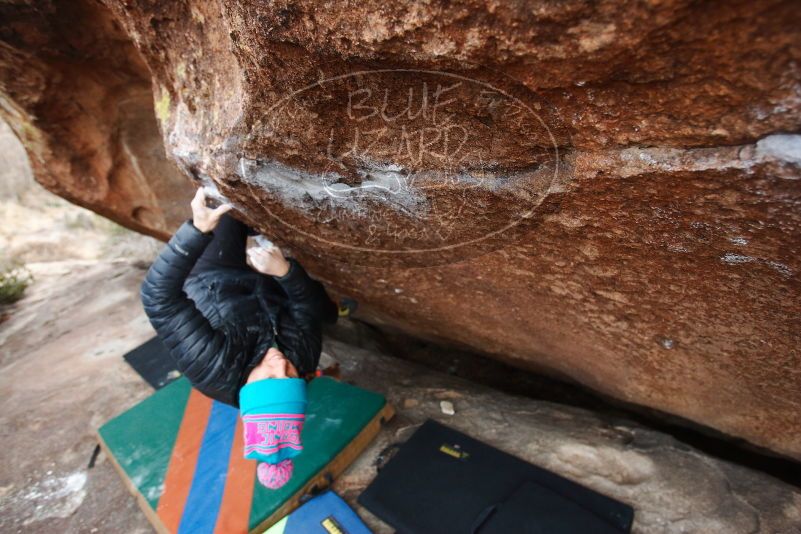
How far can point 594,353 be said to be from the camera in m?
2.21

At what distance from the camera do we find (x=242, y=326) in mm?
2168

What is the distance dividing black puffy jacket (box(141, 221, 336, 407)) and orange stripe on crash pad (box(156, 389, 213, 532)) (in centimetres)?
66

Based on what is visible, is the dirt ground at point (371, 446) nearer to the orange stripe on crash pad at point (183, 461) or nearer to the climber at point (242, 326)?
the orange stripe on crash pad at point (183, 461)

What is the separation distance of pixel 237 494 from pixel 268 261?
1.21 meters

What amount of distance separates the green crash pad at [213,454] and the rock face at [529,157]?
789 millimetres

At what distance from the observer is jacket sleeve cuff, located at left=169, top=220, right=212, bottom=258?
6.32 ft

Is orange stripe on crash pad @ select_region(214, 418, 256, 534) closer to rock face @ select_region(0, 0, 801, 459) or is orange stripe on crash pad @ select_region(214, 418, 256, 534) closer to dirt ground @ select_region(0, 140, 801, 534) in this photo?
dirt ground @ select_region(0, 140, 801, 534)

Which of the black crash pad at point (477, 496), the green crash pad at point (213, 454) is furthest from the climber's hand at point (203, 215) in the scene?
the black crash pad at point (477, 496)

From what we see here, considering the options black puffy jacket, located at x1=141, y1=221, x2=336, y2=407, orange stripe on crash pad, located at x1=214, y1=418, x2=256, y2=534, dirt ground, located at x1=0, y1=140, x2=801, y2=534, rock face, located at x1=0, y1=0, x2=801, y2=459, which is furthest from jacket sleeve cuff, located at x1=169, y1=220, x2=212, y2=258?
dirt ground, located at x1=0, y1=140, x2=801, y2=534

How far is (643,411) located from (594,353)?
100cm

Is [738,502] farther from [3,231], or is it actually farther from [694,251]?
[3,231]

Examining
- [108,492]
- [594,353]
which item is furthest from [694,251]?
[108,492]

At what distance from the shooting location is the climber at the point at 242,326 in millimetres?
1875

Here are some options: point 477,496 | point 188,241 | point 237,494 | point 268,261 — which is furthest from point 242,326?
point 477,496
